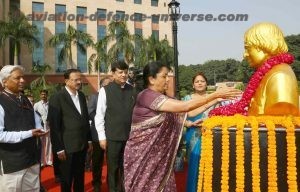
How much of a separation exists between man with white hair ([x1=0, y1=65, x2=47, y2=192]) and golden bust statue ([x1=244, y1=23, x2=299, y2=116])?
1.64 m

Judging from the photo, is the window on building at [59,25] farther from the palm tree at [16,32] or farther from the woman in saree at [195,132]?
the woman in saree at [195,132]

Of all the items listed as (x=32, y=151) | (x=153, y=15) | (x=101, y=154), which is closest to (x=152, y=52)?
(x=153, y=15)

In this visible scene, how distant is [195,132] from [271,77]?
1356 mm

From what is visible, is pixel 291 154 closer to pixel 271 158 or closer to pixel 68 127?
pixel 271 158

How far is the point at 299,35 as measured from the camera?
49.3 meters

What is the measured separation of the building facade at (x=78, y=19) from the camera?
102 feet

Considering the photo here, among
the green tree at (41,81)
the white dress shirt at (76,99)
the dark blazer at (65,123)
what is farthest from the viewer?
the green tree at (41,81)

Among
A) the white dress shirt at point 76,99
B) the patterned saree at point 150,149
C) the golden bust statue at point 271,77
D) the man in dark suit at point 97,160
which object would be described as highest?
the golden bust statue at point 271,77

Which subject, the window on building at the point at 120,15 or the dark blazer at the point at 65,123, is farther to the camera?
the window on building at the point at 120,15

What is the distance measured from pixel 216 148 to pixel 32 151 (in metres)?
1.51

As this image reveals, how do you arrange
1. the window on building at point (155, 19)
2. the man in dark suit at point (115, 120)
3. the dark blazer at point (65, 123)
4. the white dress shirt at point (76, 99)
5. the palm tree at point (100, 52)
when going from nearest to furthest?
the dark blazer at point (65, 123), the white dress shirt at point (76, 99), the man in dark suit at point (115, 120), the palm tree at point (100, 52), the window on building at point (155, 19)

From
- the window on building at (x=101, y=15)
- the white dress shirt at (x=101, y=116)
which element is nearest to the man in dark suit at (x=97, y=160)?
the white dress shirt at (x=101, y=116)

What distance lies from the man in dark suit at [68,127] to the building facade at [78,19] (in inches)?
1028

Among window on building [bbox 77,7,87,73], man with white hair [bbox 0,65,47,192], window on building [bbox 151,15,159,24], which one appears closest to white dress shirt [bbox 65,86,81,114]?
man with white hair [bbox 0,65,47,192]
